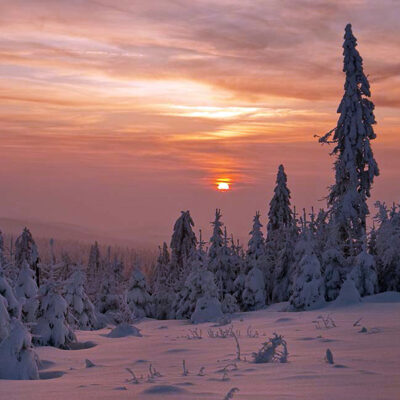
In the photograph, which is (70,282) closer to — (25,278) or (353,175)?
(25,278)

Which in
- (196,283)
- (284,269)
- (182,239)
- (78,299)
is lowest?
(78,299)

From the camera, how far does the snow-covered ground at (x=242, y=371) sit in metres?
6.07

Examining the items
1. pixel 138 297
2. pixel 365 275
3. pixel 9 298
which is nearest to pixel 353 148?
pixel 365 275

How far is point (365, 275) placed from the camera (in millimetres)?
28484

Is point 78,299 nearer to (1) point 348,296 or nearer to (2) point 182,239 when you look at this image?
(1) point 348,296

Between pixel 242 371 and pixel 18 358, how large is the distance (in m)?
4.40

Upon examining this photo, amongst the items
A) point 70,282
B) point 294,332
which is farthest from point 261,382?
point 70,282

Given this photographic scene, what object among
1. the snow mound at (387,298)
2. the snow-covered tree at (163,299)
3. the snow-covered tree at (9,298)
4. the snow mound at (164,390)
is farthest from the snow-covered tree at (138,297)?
the snow mound at (164,390)

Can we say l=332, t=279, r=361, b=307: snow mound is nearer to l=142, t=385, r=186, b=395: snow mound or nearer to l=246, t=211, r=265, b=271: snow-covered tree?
l=142, t=385, r=186, b=395: snow mound

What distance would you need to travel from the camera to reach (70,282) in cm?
3384

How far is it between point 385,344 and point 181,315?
32744 millimetres

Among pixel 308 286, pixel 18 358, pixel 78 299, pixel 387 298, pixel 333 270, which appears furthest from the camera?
pixel 78 299

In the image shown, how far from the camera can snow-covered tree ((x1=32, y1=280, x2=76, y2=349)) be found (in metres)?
17.1

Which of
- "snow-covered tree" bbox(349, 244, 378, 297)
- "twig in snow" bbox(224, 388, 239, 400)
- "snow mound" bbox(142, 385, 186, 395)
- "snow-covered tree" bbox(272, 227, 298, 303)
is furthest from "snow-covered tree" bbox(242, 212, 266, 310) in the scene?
"twig in snow" bbox(224, 388, 239, 400)
